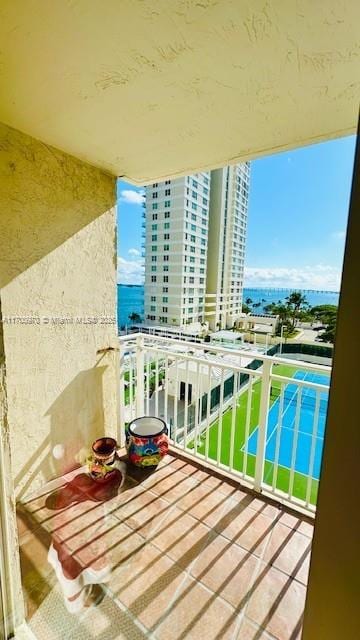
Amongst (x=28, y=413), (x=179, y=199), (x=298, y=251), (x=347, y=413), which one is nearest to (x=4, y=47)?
(x=347, y=413)

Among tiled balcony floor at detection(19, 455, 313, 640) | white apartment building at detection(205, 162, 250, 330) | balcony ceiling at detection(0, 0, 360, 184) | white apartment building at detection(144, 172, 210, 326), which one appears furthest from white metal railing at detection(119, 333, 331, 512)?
white apartment building at detection(205, 162, 250, 330)

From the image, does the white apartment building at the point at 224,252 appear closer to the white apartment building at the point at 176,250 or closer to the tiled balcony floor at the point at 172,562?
the white apartment building at the point at 176,250

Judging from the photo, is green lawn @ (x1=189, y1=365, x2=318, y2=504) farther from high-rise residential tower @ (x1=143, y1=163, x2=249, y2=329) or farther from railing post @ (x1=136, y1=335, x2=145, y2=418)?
high-rise residential tower @ (x1=143, y1=163, x2=249, y2=329)

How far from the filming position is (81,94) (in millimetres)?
1272

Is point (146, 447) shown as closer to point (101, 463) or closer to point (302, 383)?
point (101, 463)

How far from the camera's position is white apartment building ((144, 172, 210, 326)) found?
20.0 m

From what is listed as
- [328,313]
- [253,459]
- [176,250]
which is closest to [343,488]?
[328,313]

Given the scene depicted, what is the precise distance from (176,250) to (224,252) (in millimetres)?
5468

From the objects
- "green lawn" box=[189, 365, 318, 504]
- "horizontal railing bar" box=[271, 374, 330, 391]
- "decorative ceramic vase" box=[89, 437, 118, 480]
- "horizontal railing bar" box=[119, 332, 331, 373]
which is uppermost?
"horizontal railing bar" box=[119, 332, 331, 373]

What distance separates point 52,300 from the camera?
1926 millimetres

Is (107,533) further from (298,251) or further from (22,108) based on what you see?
(298,251)

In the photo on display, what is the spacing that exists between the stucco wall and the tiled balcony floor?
0.46m

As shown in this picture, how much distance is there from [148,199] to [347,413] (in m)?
23.4

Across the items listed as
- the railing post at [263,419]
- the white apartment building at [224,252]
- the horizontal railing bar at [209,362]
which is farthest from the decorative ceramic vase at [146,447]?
the white apartment building at [224,252]
